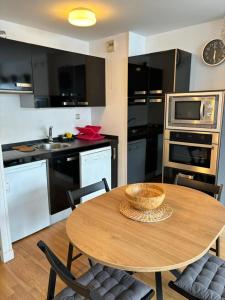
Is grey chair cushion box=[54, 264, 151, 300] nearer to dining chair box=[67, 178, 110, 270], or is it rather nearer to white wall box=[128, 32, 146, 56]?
dining chair box=[67, 178, 110, 270]

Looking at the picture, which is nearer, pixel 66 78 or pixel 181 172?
pixel 181 172

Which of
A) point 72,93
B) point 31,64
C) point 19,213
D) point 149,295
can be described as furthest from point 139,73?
point 149,295

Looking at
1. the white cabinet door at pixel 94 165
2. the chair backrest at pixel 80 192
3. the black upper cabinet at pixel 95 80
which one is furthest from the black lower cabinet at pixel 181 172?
the black upper cabinet at pixel 95 80

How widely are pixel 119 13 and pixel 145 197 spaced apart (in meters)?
2.04

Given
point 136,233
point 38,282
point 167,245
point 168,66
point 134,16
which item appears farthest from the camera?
point 168,66

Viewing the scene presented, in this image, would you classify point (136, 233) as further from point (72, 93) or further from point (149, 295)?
point (72, 93)

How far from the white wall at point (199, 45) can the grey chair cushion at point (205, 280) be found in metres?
2.17

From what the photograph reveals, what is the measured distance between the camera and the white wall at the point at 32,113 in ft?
8.95

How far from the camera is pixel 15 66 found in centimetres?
244

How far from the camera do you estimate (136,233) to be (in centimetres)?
126

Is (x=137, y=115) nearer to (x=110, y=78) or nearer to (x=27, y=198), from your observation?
(x=110, y=78)

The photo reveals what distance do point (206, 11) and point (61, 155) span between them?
228 cm

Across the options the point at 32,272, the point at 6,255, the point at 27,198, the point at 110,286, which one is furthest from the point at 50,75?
the point at 110,286

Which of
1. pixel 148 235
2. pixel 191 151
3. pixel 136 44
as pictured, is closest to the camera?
pixel 148 235
